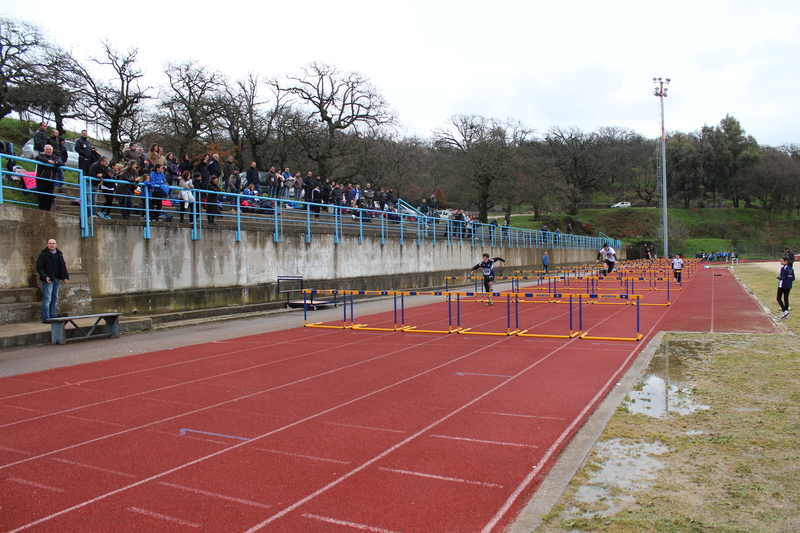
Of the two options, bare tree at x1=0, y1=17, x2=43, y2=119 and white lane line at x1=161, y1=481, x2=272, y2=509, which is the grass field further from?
bare tree at x1=0, y1=17, x2=43, y2=119

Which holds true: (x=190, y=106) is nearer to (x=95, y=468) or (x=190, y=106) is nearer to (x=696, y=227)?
(x=95, y=468)

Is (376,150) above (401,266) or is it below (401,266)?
above

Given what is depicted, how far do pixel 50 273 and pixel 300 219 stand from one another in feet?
34.9

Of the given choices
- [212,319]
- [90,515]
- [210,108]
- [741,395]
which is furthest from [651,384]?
[210,108]

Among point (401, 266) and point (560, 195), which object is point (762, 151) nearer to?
point (560, 195)

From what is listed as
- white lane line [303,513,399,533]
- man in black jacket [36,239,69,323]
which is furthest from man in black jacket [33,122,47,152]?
white lane line [303,513,399,533]

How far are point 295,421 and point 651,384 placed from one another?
4993 millimetres

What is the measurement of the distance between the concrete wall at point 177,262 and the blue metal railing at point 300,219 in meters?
0.30

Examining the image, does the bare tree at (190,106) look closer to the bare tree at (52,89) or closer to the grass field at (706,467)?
the bare tree at (52,89)

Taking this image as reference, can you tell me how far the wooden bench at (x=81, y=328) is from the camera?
1158 centimetres

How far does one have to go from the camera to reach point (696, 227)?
282ft

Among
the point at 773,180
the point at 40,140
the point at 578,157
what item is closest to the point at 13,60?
the point at 40,140

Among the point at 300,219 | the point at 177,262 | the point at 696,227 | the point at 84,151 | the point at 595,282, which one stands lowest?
the point at 595,282

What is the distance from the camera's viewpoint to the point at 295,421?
6441 mm
